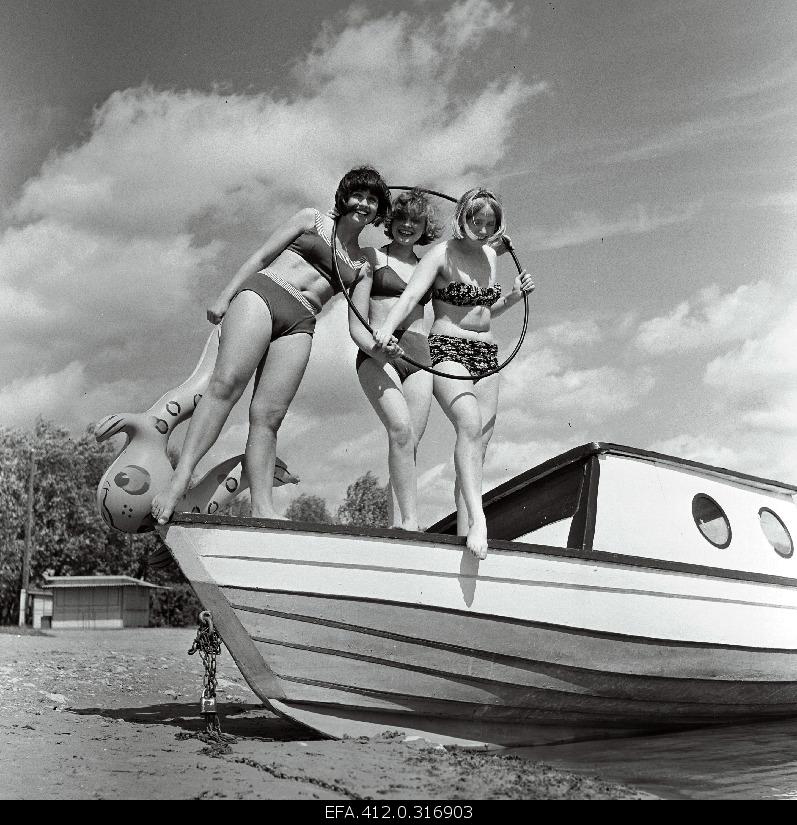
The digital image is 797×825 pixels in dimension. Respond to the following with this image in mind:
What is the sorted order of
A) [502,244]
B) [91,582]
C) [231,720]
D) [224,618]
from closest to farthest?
1. [224,618]
2. [502,244]
3. [231,720]
4. [91,582]

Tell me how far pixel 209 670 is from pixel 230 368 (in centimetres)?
196

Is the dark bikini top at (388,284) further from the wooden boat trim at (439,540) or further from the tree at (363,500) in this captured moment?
the tree at (363,500)

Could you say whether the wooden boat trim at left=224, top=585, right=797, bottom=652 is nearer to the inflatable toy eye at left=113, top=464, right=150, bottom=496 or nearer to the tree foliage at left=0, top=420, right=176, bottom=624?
the inflatable toy eye at left=113, top=464, right=150, bottom=496

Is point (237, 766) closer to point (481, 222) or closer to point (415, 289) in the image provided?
point (415, 289)

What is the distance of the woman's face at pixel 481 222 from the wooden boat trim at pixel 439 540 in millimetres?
1984

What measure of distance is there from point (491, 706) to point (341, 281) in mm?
2796

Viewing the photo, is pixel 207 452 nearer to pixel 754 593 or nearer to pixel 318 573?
pixel 318 573

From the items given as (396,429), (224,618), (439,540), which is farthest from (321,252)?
(224,618)

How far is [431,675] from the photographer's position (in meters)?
5.52

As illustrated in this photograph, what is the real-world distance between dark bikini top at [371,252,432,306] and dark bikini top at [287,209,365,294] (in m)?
0.30

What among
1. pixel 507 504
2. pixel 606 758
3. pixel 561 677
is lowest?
Answer: pixel 606 758

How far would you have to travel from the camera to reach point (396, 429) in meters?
5.77

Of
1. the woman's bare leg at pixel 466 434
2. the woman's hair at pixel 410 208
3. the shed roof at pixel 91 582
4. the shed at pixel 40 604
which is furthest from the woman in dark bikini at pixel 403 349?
the shed at pixel 40 604

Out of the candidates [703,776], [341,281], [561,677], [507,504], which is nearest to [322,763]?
[561,677]
